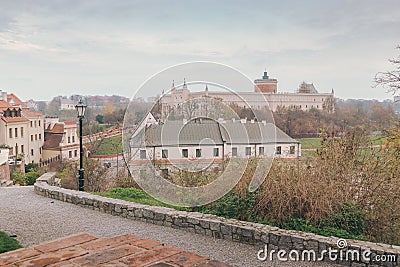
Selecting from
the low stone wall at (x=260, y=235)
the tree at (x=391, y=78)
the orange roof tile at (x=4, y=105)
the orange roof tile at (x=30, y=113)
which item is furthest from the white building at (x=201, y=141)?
the orange roof tile at (x=30, y=113)

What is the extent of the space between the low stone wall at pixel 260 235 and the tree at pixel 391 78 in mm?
7126

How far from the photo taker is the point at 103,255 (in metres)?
2.71

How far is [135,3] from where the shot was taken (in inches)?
444

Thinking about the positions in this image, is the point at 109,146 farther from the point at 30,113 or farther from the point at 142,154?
the point at 30,113

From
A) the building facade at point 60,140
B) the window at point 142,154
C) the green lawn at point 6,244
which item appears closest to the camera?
the green lawn at point 6,244

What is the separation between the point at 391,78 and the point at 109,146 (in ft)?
31.9

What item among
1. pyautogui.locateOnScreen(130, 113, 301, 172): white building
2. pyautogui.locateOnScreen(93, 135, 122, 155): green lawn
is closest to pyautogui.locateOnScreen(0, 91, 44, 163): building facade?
pyautogui.locateOnScreen(93, 135, 122, 155): green lawn

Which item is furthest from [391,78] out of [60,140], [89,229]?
[60,140]

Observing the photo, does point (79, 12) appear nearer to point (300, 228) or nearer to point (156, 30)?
point (156, 30)

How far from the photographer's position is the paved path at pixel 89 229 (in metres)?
5.27

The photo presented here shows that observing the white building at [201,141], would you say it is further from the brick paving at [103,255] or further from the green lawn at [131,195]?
the brick paving at [103,255]

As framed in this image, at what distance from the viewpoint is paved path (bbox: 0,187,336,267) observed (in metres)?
5.27

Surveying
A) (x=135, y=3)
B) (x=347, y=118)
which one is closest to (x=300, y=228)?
(x=347, y=118)

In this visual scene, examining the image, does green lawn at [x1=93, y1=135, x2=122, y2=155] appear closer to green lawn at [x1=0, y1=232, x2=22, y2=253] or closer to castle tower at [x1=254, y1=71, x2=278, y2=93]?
castle tower at [x1=254, y1=71, x2=278, y2=93]
